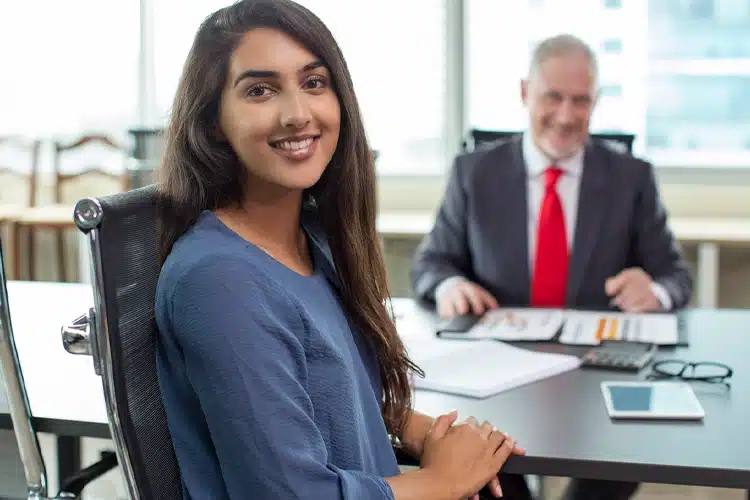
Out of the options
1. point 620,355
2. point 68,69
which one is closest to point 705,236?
point 620,355

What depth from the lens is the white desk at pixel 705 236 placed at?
3793 millimetres

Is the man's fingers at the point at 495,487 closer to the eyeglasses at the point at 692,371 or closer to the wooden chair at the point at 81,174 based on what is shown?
the eyeglasses at the point at 692,371

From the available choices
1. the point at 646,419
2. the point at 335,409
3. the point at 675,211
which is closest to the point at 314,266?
the point at 335,409

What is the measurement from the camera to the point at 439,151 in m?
4.86

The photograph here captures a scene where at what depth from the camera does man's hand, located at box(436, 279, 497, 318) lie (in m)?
2.14

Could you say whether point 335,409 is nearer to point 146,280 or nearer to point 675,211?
point 146,280

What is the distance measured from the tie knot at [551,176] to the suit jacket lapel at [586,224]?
67 millimetres

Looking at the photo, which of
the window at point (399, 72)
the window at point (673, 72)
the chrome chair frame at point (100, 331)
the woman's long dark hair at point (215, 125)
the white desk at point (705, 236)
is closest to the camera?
the chrome chair frame at point (100, 331)

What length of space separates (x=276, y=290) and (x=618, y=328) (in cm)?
107

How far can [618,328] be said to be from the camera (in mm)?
1979

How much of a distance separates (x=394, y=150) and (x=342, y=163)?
362 centimetres

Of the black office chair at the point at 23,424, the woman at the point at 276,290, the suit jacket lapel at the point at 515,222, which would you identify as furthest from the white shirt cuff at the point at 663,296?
the black office chair at the point at 23,424

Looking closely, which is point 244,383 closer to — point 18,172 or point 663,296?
point 663,296

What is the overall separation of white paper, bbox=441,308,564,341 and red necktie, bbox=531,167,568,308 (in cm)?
35
